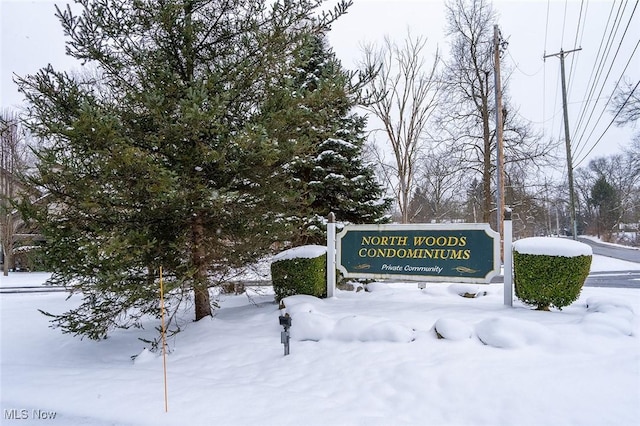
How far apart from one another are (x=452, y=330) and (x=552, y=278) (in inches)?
76.0

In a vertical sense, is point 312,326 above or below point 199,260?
below

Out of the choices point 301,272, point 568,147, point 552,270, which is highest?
point 568,147

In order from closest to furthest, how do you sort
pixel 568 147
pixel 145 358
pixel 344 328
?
pixel 344 328 < pixel 145 358 < pixel 568 147

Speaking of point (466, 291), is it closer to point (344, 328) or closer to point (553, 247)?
point (553, 247)

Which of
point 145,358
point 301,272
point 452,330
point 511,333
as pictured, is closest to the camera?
point 511,333

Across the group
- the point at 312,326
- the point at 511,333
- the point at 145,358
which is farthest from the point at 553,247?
the point at 145,358

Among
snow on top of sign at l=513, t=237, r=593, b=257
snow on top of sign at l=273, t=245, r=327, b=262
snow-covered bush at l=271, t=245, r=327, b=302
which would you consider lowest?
snow-covered bush at l=271, t=245, r=327, b=302

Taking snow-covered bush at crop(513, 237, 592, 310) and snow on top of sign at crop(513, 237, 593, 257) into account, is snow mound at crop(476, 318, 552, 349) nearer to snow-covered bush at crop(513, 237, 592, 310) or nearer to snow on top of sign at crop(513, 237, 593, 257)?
snow-covered bush at crop(513, 237, 592, 310)

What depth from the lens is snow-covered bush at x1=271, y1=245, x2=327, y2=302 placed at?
688cm

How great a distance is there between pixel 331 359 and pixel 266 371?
0.81 metres

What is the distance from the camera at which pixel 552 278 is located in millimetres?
5344

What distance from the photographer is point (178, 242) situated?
591cm

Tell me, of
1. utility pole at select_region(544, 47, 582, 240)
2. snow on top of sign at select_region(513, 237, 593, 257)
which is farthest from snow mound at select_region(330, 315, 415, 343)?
utility pole at select_region(544, 47, 582, 240)

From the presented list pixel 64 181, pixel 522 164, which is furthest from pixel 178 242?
pixel 522 164
